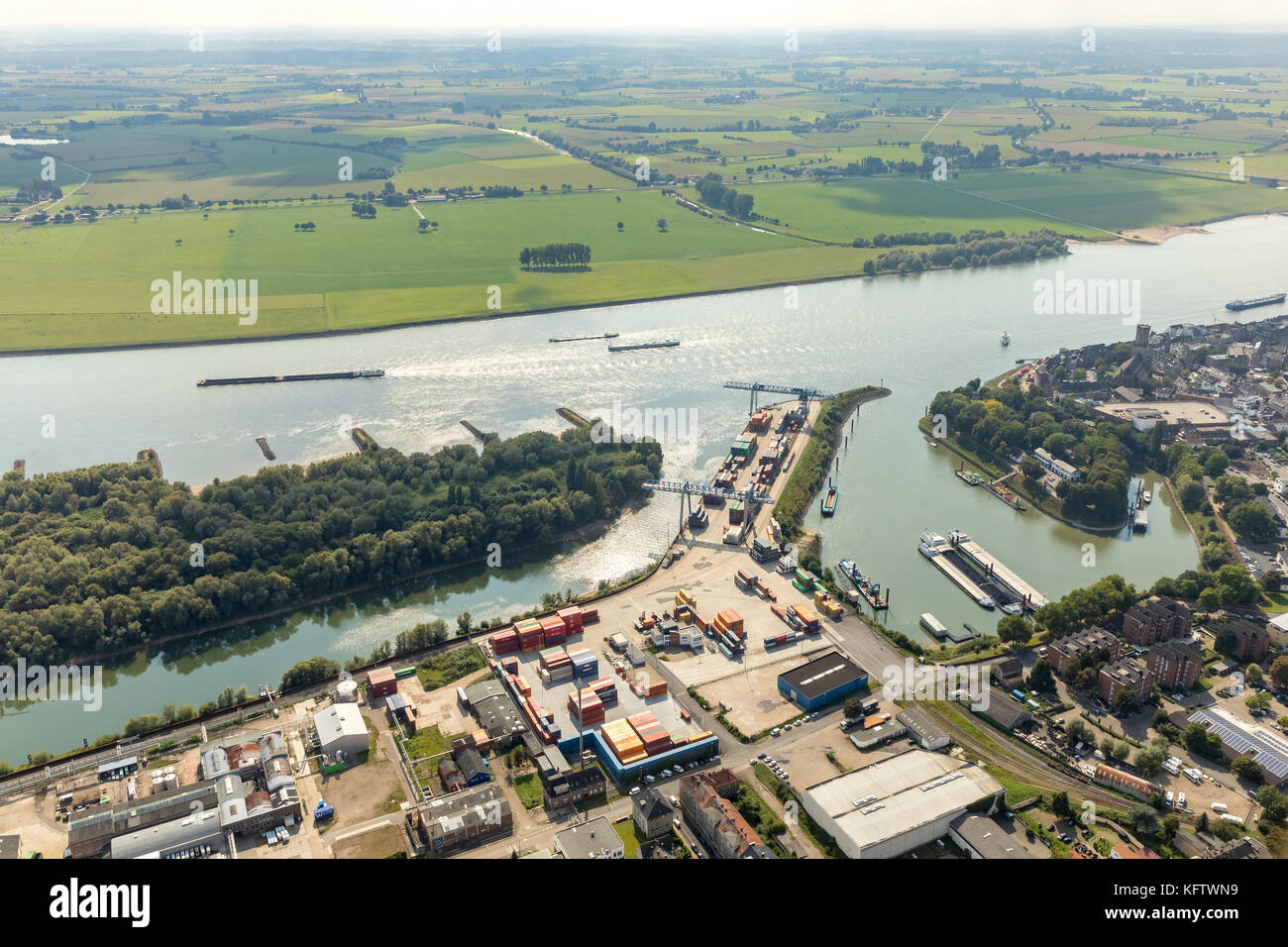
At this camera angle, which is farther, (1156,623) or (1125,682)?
(1156,623)

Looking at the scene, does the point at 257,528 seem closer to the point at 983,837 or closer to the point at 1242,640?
the point at 983,837

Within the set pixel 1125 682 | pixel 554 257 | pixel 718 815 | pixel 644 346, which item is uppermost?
pixel 554 257

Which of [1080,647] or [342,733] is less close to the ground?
[1080,647]

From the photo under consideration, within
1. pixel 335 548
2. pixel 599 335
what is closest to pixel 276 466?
pixel 335 548

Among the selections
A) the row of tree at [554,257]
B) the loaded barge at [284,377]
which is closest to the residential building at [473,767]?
the loaded barge at [284,377]

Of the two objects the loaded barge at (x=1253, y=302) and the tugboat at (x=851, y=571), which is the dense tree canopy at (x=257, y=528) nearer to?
the tugboat at (x=851, y=571)

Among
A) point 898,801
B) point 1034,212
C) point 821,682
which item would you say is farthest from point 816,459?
point 1034,212
